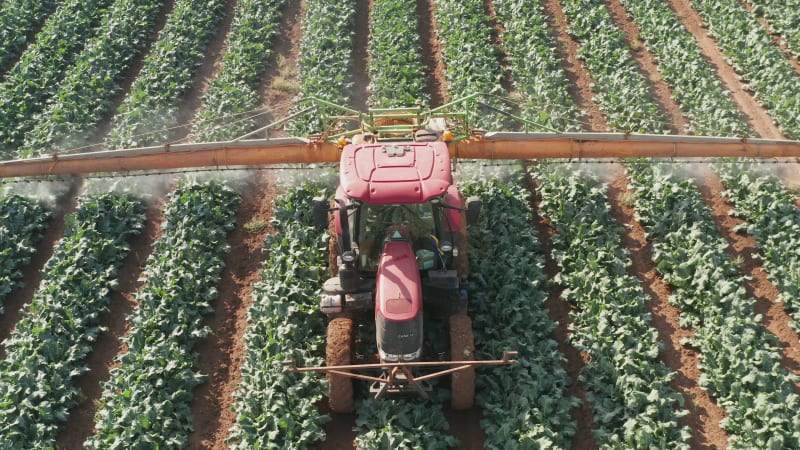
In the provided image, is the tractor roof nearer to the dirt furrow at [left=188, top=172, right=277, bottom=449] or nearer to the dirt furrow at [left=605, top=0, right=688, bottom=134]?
the dirt furrow at [left=188, top=172, right=277, bottom=449]

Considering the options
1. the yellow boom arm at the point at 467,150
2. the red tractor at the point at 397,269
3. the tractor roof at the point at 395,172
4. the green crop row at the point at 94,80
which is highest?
the green crop row at the point at 94,80

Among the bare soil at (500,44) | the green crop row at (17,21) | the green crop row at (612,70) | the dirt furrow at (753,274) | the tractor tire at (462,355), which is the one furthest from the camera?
the green crop row at (17,21)

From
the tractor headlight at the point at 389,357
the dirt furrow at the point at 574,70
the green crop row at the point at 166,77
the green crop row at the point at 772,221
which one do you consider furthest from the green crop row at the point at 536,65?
the green crop row at the point at 166,77

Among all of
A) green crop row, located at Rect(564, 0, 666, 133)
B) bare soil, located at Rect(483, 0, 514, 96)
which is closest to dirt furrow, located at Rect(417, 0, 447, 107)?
bare soil, located at Rect(483, 0, 514, 96)

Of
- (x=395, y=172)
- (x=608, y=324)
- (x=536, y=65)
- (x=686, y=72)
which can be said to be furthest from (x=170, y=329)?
(x=686, y=72)

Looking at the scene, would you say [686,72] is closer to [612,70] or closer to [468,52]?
[612,70]

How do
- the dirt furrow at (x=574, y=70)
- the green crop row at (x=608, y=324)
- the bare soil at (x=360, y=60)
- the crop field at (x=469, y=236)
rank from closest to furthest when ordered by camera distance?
the green crop row at (x=608, y=324) → the crop field at (x=469, y=236) → the dirt furrow at (x=574, y=70) → the bare soil at (x=360, y=60)

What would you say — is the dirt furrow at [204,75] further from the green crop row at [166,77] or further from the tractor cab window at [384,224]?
the tractor cab window at [384,224]

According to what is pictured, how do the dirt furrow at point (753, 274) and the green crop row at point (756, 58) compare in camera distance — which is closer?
the dirt furrow at point (753, 274)
